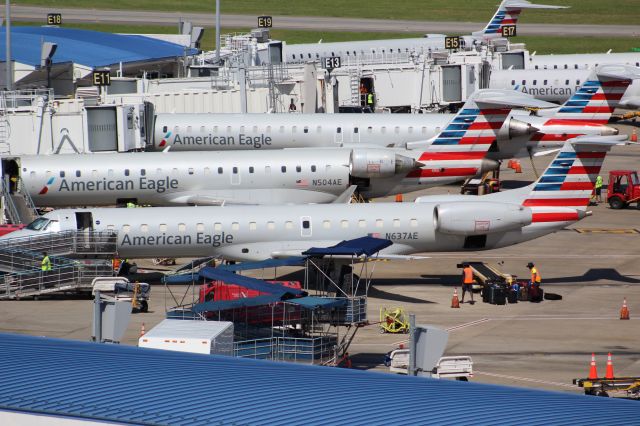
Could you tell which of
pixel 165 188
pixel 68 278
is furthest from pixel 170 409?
pixel 165 188

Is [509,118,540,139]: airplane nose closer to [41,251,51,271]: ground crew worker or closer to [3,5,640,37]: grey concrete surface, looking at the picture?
[41,251,51,271]: ground crew worker

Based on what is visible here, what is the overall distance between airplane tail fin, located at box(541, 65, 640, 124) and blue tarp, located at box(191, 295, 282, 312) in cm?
2553

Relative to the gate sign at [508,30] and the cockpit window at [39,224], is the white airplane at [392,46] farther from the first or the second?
the cockpit window at [39,224]

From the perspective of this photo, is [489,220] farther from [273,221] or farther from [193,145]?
[193,145]

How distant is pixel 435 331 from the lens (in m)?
23.3

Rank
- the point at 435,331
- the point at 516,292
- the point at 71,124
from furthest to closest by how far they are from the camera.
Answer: the point at 71,124, the point at 516,292, the point at 435,331

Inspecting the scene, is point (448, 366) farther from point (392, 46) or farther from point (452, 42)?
point (392, 46)

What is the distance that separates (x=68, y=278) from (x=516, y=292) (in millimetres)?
15185

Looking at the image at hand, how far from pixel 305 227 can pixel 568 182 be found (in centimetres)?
937

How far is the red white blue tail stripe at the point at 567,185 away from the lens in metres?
45.4

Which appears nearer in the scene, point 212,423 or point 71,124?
point 212,423

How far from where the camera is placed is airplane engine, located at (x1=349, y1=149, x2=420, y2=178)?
5562cm

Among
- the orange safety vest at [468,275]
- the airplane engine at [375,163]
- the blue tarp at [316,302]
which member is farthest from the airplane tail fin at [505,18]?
the blue tarp at [316,302]

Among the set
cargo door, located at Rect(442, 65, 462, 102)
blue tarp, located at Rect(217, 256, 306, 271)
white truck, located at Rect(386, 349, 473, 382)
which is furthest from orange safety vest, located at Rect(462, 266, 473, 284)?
cargo door, located at Rect(442, 65, 462, 102)
